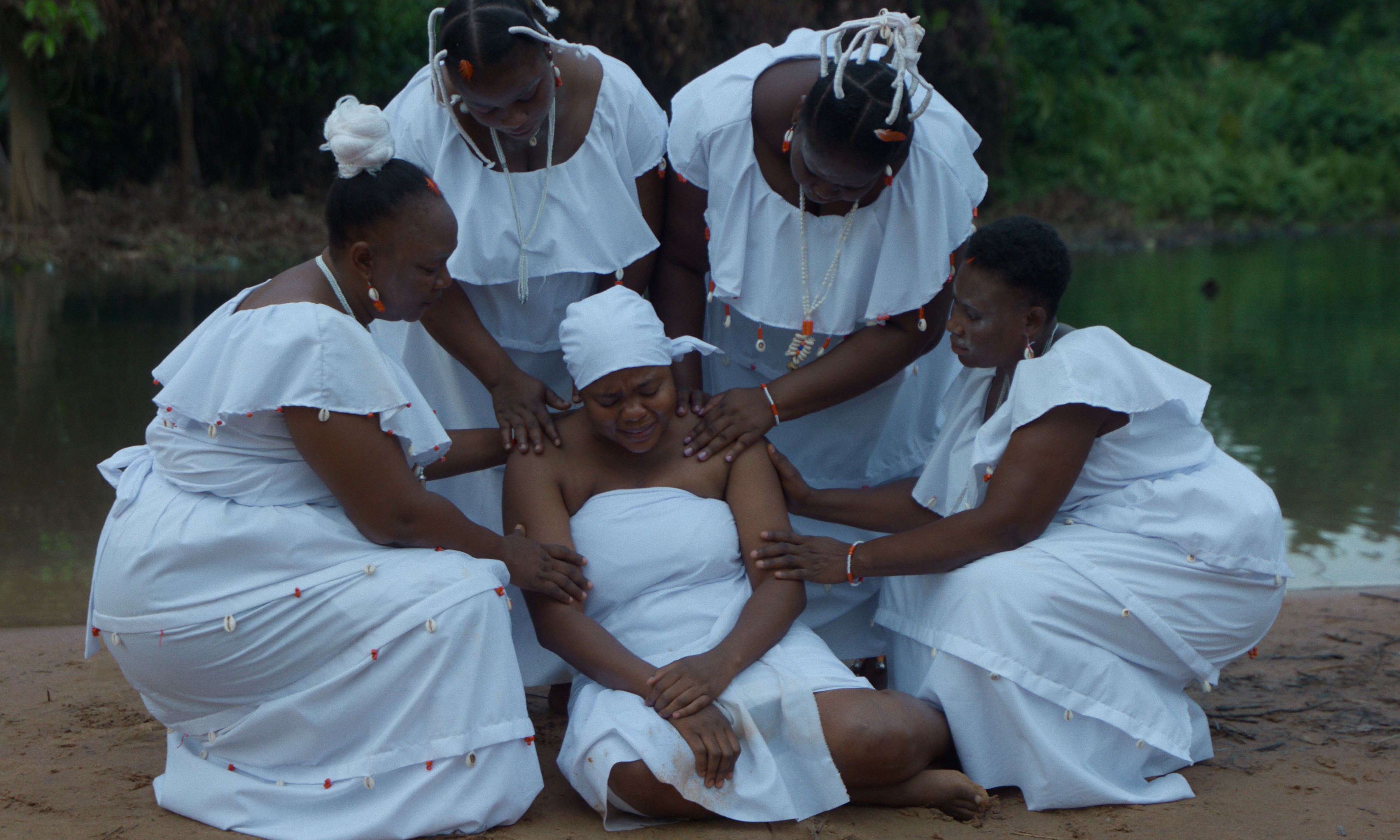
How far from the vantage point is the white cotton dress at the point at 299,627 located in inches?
110

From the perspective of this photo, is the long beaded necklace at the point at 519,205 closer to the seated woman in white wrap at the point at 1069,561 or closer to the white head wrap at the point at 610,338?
the white head wrap at the point at 610,338

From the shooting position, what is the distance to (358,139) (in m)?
2.89

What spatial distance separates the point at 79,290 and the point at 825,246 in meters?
10.0

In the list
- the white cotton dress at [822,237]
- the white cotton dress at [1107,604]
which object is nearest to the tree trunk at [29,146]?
the white cotton dress at [822,237]

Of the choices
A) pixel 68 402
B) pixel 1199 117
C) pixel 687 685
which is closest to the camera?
pixel 687 685

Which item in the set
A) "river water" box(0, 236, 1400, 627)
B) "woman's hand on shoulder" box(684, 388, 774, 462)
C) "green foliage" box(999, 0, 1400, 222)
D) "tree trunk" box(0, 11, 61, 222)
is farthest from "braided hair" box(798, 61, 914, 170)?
"green foliage" box(999, 0, 1400, 222)

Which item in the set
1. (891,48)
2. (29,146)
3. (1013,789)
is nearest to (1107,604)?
(1013,789)

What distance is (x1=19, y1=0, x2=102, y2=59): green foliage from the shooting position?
1054 cm

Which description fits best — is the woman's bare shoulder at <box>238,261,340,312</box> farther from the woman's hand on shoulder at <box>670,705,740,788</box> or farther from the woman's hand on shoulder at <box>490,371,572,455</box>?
the woman's hand on shoulder at <box>670,705,740,788</box>

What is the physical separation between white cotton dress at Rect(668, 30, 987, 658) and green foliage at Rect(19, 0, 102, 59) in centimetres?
881

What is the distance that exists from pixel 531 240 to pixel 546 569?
0.99 meters

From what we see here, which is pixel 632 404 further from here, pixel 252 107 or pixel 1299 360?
pixel 252 107

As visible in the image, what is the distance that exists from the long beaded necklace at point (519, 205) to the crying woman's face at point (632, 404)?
469mm

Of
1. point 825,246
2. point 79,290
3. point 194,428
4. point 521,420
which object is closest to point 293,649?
point 194,428
